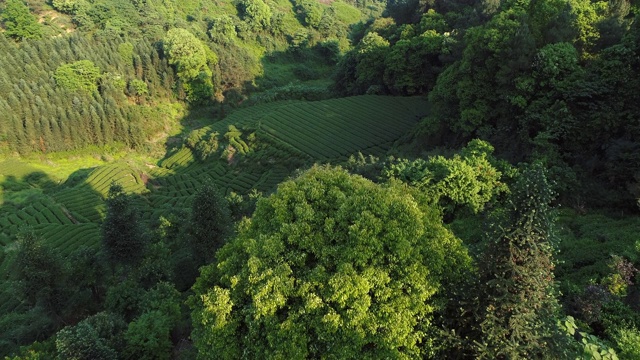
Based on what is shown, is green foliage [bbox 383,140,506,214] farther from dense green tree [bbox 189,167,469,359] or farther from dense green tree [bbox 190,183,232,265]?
dense green tree [bbox 190,183,232,265]

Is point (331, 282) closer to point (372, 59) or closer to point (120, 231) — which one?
point (120, 231)

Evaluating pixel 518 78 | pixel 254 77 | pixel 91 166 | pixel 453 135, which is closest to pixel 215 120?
pixel 254 77

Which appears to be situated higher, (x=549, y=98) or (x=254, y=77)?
(x=549, y=98)

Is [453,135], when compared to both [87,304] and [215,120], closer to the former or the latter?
[87,304]

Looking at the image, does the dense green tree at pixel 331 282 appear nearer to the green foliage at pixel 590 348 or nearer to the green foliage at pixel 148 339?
the green foliage at pixel 590 348

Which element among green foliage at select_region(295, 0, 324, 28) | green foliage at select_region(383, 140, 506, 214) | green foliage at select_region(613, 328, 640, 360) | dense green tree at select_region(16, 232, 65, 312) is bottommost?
dense green tree at select_region(16, 232, 65, 312)

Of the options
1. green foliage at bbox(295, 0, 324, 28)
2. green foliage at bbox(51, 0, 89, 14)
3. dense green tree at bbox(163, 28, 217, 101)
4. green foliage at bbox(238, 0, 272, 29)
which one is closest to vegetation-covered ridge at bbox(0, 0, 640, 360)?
dense green tree at bbox(163, 28, 217, 101)
